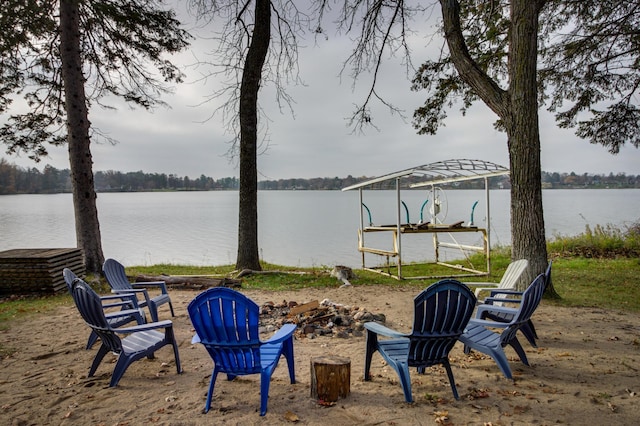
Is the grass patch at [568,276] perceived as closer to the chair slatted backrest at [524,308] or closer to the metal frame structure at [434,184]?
the metal frame structure at [434,184]

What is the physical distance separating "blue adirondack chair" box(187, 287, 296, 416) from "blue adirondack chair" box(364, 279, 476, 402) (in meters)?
1.00

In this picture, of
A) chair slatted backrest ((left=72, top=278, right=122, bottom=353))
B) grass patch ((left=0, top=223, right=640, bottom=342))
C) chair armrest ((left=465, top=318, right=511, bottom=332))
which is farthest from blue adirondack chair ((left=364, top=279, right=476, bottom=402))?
grass patch ((left=0, top=223, right=640, bottom=342))

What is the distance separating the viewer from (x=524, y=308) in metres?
3.63

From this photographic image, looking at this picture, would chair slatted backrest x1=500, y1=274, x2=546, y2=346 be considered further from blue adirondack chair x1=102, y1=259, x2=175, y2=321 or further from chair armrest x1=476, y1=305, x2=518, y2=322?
blue adirondack chair x1=102, y1=259, x2=175, y2=321

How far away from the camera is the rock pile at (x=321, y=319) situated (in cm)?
490

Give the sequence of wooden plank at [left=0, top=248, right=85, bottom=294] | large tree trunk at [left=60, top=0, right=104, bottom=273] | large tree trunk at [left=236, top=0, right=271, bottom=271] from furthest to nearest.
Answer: large tree trunk at [left=236, top=0, right=271, bottom=271]
large tree trunk at [left=60, top=0, right=104, bottom=273]
wooden plank at [left=0, top=248, right=85, bottom=294]

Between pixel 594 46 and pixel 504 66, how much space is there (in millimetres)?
1902

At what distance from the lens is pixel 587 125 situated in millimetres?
10562

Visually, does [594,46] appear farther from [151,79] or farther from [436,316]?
[151,79]

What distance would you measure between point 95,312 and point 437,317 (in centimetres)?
267

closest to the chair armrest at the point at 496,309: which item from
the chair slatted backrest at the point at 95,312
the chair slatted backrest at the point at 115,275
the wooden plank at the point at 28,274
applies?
the chair slatted backrest at the point at 95,312

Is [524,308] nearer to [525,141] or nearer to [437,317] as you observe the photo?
[437,317]

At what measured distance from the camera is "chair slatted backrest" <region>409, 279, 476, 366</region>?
309 centimetres

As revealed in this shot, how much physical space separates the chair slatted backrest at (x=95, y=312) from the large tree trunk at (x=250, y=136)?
6.13m
